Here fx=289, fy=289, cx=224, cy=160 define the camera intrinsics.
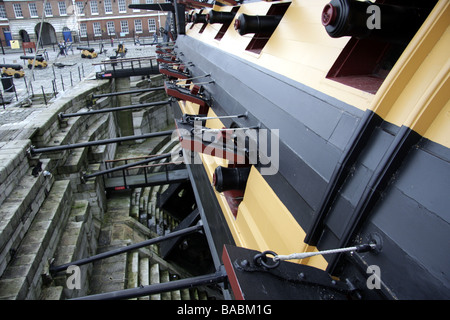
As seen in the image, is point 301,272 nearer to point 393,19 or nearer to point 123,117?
point 393,19

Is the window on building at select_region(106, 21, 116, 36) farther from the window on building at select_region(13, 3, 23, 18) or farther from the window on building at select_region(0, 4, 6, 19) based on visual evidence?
the window on building at select_region(0, 4, 6, 19)

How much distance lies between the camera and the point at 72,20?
112 ft

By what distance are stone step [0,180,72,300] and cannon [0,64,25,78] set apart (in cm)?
1242

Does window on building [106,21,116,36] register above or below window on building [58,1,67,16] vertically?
below

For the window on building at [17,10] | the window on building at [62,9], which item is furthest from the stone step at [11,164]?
the window on building at [17,10]

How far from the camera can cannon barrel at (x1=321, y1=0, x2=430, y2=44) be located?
4.71 feet

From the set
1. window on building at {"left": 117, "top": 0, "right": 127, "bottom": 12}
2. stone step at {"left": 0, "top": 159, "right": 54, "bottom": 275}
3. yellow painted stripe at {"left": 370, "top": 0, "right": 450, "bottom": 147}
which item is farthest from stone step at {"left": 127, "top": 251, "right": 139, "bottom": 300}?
window on building at {"left": 117, "top": 0, "right": 127, "bottom": 12}

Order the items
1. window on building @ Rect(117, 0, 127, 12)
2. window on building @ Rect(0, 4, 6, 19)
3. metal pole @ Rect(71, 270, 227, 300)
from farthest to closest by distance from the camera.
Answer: window on building @ Rect(117, 0, 127, 12) → window on building @ Rect(0, 4, 6, 19) → metal pole @ Rect(71, 270, 227, 300)

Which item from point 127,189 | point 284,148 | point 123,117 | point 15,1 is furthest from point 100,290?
point 15,1

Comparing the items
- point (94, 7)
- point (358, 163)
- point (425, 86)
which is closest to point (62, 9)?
point (94, 7)

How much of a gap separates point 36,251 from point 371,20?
4.70 meters

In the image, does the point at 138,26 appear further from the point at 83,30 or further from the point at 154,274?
the point at 154,274

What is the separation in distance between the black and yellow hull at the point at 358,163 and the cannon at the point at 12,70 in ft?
53.4

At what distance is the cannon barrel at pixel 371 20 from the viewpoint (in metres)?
1.43
